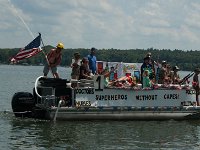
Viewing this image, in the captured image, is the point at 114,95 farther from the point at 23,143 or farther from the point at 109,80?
the point at 23,143

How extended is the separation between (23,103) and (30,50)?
2.04 m

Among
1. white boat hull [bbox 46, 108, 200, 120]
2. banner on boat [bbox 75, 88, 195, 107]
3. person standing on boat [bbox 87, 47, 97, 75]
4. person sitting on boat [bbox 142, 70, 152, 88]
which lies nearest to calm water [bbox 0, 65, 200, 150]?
white boat hull [bbox 46, 108, 200, 120]

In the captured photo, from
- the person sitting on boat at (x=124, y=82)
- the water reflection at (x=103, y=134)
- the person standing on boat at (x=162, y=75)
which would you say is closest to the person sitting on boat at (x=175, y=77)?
the person standing on boat at (x=162, y=75)

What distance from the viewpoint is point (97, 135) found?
16.5 meters

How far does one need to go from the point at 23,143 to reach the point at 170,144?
454 centimetres

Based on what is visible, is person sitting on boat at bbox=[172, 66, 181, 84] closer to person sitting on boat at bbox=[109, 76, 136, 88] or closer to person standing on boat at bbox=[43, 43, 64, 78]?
person sitting on boat at bbox=[109, 76, 136, 88]

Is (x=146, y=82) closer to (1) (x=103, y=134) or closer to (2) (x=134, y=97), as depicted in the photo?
(2) (x=134, y=97)

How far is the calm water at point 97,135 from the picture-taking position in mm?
14945

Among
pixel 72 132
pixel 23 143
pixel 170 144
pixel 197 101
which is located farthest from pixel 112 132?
pixel 197 101

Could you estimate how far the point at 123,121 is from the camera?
19422 millimetres

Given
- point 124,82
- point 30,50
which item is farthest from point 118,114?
point 30,50

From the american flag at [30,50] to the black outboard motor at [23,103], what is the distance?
142 centimetres

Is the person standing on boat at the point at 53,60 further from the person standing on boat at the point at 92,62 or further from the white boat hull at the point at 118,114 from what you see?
the white boat hull at the point at 118,114

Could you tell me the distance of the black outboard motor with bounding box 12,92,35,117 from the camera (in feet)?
61.7
